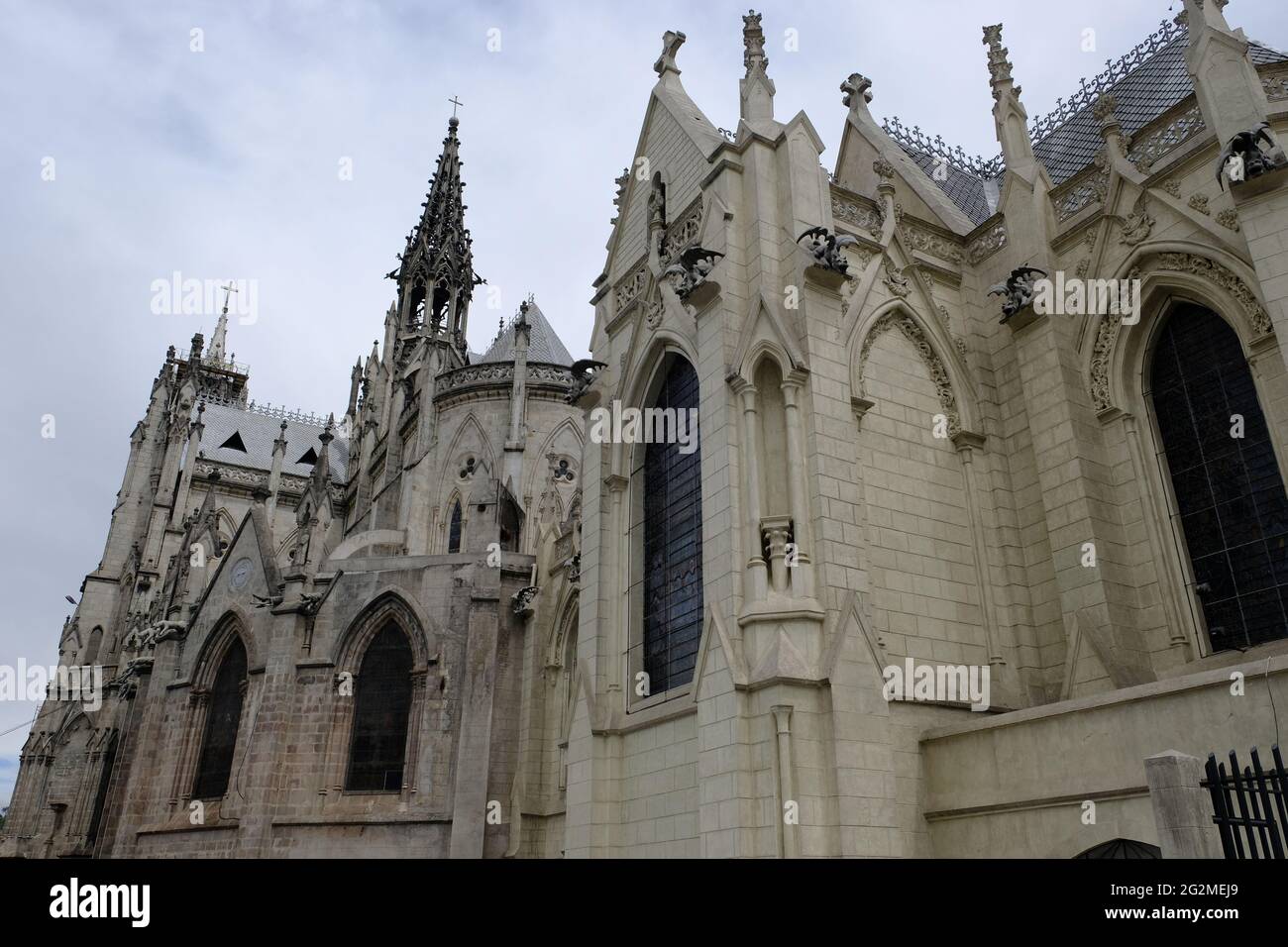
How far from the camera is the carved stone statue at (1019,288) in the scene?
13.3m

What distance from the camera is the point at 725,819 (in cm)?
1008

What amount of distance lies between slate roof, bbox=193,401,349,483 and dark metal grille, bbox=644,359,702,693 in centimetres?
3489

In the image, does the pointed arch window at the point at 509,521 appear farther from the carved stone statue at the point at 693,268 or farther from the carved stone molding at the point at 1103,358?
the carved stone molding at the point at 1103,358

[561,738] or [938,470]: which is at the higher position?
[938,470]

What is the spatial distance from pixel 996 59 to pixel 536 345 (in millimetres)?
21632

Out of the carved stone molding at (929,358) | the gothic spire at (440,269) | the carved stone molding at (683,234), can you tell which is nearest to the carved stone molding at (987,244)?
the carved stone molding at (929,358)

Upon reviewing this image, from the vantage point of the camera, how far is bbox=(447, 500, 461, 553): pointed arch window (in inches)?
1155

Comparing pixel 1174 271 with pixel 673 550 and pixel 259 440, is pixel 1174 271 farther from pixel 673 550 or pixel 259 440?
pixel 259 440

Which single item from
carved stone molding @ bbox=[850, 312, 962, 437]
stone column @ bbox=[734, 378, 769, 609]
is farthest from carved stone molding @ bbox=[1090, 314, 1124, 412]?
stone column @ bbox=[734, 378, 769, 609]

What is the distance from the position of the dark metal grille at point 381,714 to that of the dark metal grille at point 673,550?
9.24 metres

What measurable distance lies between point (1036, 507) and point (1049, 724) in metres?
4.27
